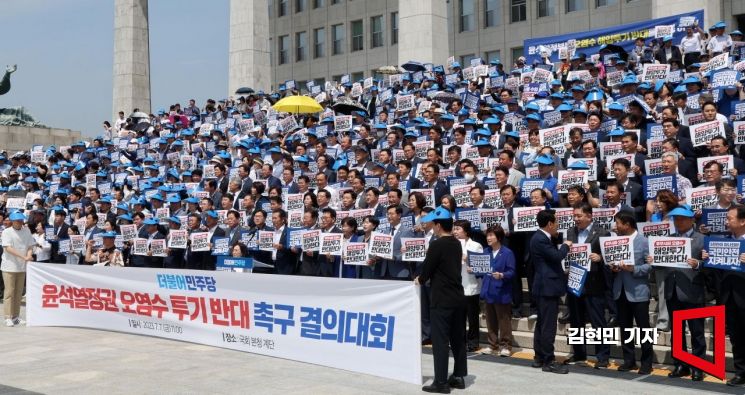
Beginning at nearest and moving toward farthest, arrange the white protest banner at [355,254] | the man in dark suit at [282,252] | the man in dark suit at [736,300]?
1. the man in dark suit at [736,300]
2. the white protest banner at [355,254]
3. the man in dark suit at [282,252]

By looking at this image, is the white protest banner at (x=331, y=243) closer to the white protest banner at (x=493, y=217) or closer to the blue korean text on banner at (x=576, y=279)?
the white protest banner at (x=493, y=217)

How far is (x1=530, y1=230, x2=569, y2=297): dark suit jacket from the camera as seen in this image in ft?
34.7

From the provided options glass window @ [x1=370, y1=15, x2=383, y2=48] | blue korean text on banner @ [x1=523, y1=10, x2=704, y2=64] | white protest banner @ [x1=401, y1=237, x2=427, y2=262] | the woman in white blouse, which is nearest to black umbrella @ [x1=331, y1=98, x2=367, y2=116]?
blue korean text on banner @ [x1=523, y1=10, x2=704, y2=64]

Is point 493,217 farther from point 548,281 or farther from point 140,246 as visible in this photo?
point 140,246

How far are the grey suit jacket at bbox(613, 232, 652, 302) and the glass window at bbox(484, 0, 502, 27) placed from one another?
42.2 m

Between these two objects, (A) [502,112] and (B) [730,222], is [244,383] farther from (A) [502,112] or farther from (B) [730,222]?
(A) [502,112]

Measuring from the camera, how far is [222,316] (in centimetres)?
1280

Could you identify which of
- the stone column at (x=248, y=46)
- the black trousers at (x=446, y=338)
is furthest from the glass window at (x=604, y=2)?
the black trousers at (x=446, y=338)

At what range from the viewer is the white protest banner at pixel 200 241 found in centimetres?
1494

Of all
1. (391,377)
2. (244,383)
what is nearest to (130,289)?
(244,383)

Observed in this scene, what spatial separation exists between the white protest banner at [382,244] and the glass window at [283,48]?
5309cm

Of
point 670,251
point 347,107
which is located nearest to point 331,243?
point 670,251

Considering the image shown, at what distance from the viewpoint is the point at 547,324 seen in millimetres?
10656

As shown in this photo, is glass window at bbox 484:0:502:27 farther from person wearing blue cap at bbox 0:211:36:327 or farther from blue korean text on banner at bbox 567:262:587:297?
blue korean text on banner at bbox 567:262:587:297
